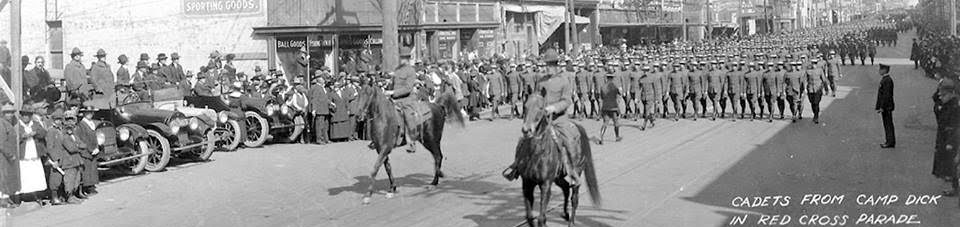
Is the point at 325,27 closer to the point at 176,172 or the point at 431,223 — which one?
the point at 176,172

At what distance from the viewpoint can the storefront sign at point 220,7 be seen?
28.7 m

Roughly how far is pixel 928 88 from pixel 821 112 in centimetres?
1064

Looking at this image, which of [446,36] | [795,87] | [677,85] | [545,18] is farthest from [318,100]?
[545,18]

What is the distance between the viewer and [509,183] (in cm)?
1387

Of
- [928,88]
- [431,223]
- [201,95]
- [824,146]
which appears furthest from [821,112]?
[431,223]

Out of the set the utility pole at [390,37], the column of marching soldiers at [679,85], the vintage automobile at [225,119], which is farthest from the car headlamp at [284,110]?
the column of marching soldiers at [679,85]

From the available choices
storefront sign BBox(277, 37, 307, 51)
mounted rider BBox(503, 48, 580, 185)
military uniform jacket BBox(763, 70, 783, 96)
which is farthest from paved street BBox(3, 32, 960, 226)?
storefront sign BBox(277, 37, 307, 51)

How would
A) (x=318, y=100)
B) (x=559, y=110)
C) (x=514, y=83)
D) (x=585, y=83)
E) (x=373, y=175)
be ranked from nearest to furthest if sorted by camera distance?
(x=559, y=110)
(x=373, y=175)
(x=318, y=100)
(x=585, y=83)
(x=514, y=83)

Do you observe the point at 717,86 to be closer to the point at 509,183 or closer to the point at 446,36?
the point at 509,183

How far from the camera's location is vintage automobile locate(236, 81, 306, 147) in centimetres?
1914

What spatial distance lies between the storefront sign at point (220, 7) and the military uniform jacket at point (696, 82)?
12.7 meters

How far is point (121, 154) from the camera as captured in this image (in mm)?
14680

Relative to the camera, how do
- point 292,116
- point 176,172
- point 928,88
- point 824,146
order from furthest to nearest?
1. point 928,88
2. point 292,116
3. point 824,146
4. point 176,172

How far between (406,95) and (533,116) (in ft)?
15.2
